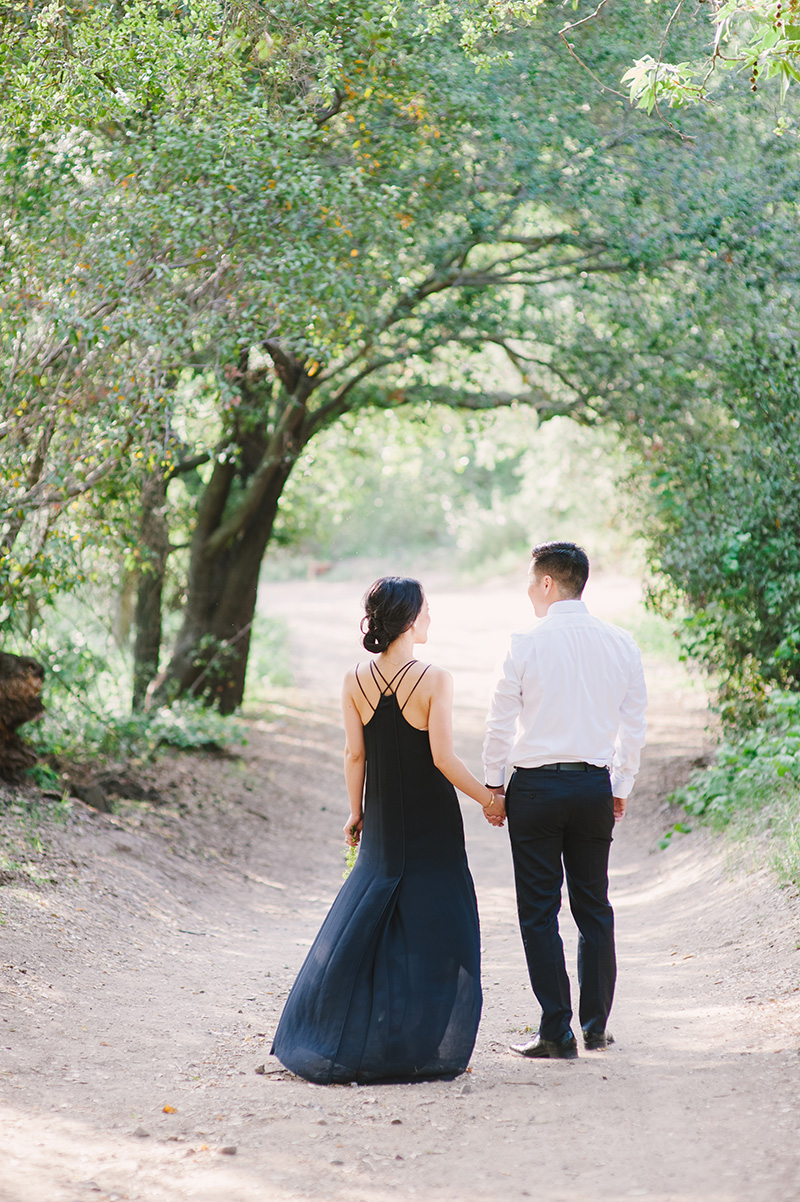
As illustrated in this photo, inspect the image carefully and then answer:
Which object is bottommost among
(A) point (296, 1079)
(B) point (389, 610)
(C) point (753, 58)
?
(A) point (296, 1079)

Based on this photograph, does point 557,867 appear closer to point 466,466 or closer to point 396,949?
point 396,949

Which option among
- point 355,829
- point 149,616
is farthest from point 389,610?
point 149,616

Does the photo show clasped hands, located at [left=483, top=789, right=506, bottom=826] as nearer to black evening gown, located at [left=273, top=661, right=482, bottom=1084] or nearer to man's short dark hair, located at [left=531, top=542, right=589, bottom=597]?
black evening gown, located at [left=273, top=661, right=482, bottom=1084]

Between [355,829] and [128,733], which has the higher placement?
[355,829]

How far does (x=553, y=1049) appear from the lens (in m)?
4.14

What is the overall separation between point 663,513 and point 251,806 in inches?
183

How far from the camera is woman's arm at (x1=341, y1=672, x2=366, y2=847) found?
4.21m

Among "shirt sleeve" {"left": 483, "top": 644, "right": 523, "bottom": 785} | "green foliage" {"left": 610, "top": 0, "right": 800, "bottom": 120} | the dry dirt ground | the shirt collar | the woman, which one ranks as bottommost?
the dry dirt ground

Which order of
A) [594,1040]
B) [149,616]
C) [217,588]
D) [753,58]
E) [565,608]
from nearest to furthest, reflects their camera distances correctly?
[565,608] < [594,1040] < [753,58] < [149,616] < [217,588]

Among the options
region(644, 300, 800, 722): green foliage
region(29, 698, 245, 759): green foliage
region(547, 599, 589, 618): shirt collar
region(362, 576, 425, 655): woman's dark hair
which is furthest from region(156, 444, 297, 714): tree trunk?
region(547, 599, 589, 618): shirt collar

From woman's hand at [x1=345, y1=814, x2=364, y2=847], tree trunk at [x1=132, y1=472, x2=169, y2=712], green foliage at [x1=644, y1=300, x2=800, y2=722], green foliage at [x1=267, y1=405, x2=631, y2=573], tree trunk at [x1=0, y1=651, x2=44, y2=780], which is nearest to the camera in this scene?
woman's hand at [x1=345, y1=814, x2=364, y2=847]

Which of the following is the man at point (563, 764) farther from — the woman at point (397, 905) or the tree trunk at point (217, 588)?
the tree trunk at point (217, 588)

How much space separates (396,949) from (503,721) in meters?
0.94

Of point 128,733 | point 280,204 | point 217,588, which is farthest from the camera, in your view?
point 217,588
